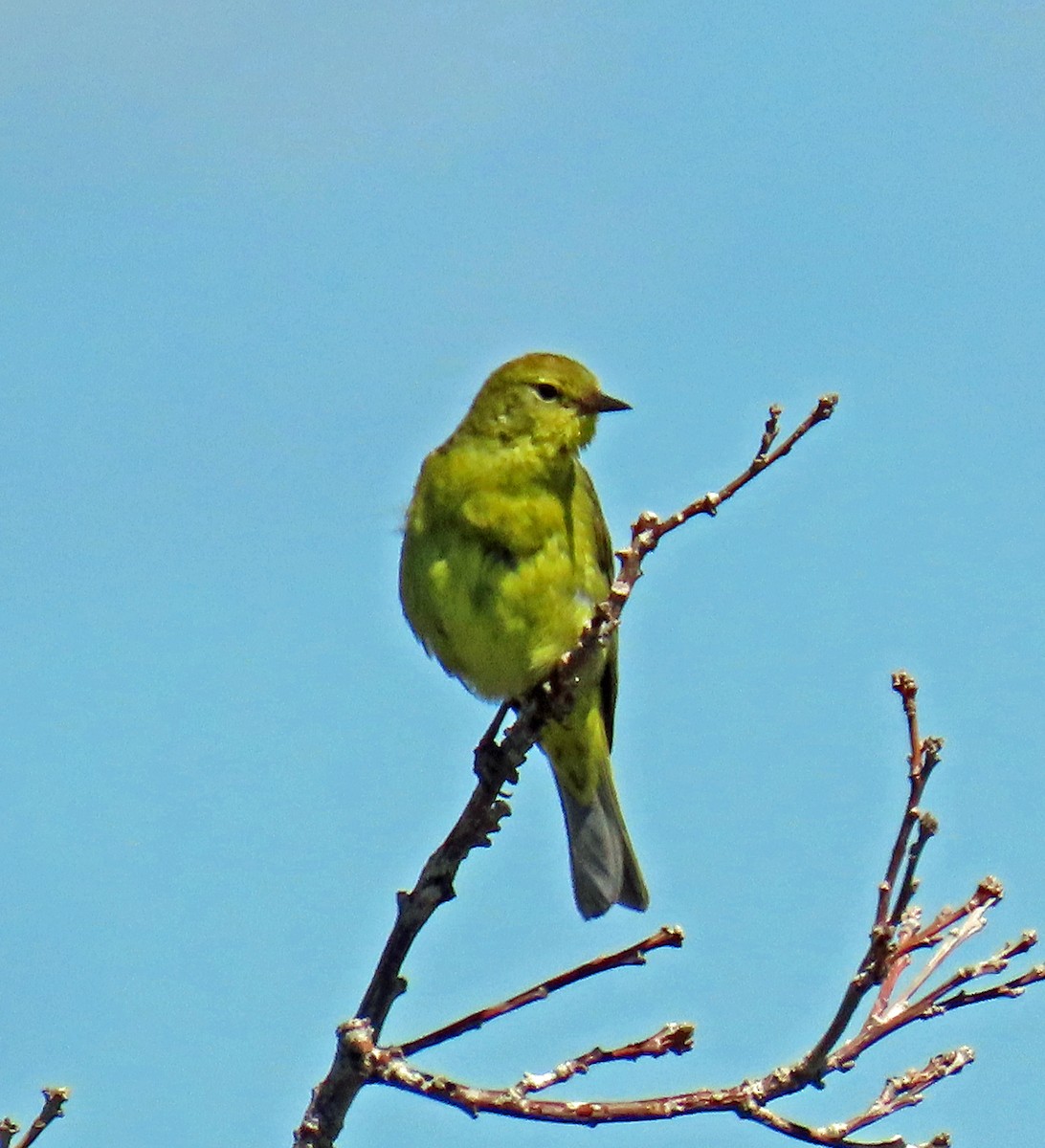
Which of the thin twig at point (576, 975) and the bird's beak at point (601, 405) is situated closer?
the thin twig at point (576, 975)

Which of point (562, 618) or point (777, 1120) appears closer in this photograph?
point (777, 1120)

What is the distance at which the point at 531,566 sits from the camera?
6930 mm

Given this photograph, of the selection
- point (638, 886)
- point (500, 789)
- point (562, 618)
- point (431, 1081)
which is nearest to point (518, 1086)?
point (431, 1081)

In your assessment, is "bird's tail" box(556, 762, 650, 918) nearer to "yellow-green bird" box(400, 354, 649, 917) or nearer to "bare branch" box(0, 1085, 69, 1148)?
"yellow-green bird" box(400, 354, 649, 917)

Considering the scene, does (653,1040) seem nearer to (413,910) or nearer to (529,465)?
(413,910)

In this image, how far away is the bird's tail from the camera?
24.3 feet

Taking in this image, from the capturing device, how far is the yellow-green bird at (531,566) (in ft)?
22.6

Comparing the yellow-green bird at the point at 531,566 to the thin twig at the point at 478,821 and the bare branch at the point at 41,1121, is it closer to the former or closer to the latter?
the thin twig at the point at 478,821

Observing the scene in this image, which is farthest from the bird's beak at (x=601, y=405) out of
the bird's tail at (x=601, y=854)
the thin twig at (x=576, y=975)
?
the thin twig at (x=576, y=975)

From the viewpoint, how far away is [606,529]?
25.1ft

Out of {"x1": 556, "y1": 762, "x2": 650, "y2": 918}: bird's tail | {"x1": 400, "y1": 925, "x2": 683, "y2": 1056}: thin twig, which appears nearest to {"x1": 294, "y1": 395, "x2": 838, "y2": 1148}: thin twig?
{"x1": 400, "y1": 925, "x2": 683, "y2": 1056}: thin twig

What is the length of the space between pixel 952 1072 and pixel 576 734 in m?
3.69

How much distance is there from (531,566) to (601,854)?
1.40 metres

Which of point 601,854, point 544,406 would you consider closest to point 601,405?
point 544,406
